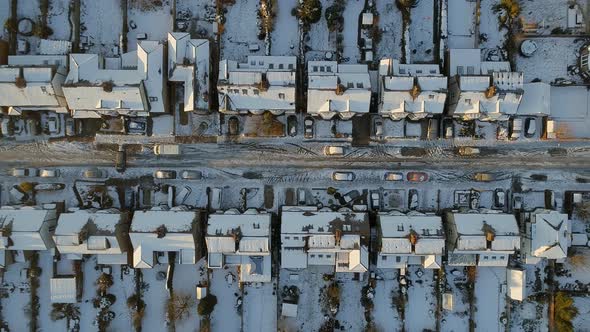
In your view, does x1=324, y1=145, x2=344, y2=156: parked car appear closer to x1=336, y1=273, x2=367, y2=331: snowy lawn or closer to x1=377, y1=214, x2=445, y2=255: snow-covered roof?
x1=377, y1=214, x2=445, y2=255: snow-covered roof

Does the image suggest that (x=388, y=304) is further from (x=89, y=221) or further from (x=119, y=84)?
(x=119, y=84)

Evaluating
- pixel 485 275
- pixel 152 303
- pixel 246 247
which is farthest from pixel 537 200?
pixel 152 303

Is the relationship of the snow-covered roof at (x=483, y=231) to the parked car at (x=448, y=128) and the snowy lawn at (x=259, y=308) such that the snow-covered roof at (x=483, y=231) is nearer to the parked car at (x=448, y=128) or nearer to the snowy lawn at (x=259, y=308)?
the parked car at (x=448, y=128)

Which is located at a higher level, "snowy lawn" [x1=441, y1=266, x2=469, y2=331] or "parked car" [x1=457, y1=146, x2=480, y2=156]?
"parked car" [x1=457, y1=146, x2=480, y2=156]

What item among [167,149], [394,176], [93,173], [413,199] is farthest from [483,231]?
[93,173]

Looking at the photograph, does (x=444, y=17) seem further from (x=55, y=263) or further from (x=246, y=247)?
(x=55, y=263)

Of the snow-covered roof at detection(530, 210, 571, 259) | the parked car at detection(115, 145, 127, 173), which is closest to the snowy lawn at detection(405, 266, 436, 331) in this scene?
the snow-covered roof at detection(530, 210, 571, 259)

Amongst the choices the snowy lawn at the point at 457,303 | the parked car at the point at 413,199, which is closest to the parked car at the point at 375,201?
the parked car at the point at 413,199
